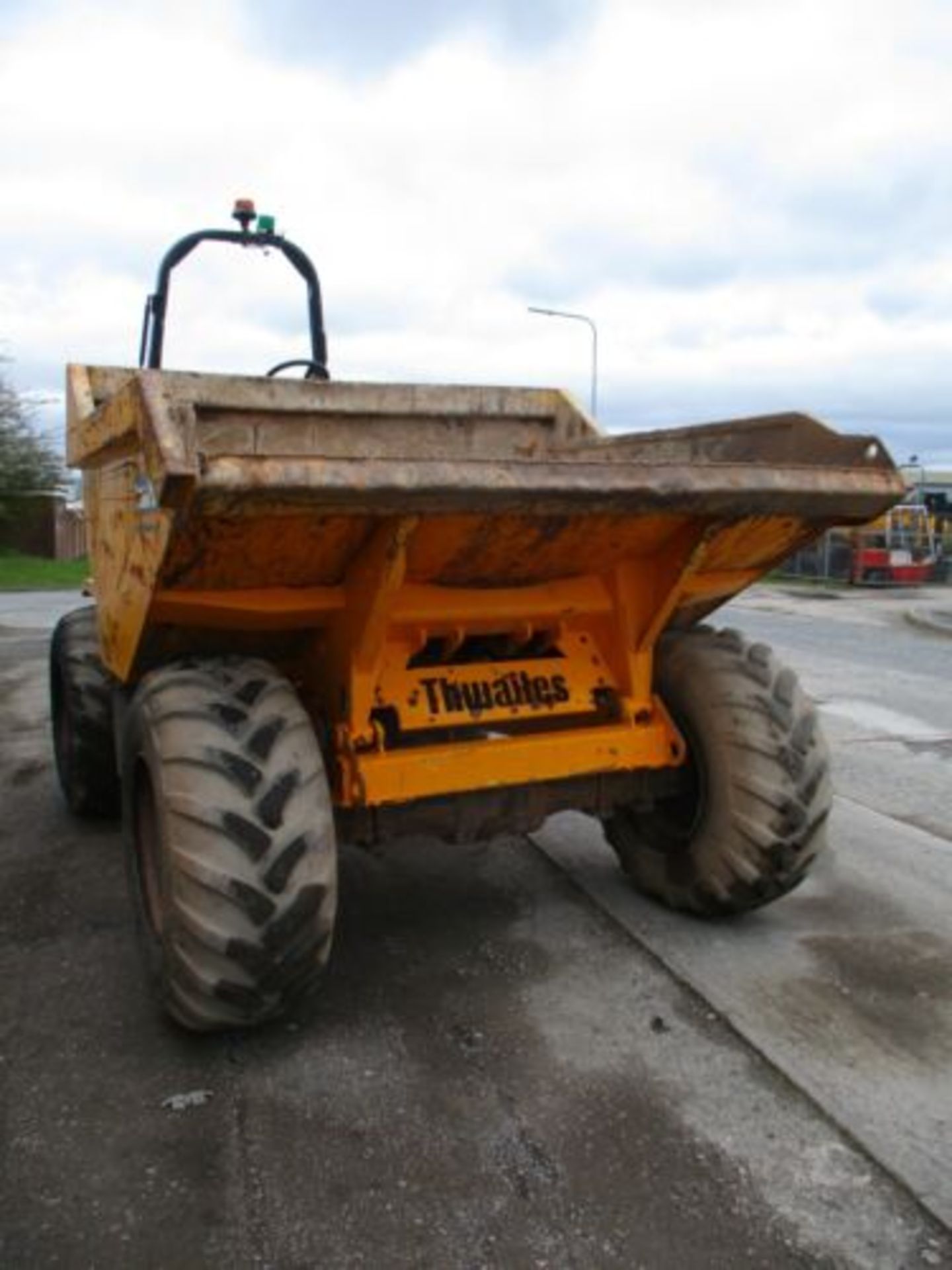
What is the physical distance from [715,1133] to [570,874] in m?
1.71

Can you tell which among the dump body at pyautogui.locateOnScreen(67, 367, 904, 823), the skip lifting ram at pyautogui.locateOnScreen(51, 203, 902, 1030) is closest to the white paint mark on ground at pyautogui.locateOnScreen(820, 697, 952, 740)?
the skip lifting ram at pyautogui.locateOnScreen(51, 203, 902, 1030)

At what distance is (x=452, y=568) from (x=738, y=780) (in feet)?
3.78

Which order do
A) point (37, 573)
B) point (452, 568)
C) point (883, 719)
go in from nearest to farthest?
point (452, 568) < point (883, 719) < point (37, 573)

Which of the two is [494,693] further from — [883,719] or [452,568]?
[883,719]

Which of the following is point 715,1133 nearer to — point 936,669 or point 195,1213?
point 195,1213

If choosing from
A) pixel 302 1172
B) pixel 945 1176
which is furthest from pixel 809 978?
pixel 302 1172

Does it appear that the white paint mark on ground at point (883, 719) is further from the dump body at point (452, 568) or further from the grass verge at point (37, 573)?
the grass verge at point (37, 573)

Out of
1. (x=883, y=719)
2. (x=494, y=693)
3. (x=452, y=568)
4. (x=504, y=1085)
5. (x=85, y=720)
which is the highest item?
(x=452, y=568)

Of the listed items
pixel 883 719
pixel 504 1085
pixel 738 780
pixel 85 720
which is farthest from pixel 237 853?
pixel 883 719

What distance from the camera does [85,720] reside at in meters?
4.85

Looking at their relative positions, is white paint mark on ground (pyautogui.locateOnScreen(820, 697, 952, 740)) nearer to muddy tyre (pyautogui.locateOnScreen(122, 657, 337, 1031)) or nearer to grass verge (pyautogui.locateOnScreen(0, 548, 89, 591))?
muddy tyre (pyautogui.locateOnScreen(122, 657, 337, 1031))

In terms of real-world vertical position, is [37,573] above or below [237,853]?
below

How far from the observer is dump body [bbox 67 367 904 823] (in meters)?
2.65

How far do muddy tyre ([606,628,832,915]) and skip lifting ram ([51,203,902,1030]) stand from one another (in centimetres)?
1
